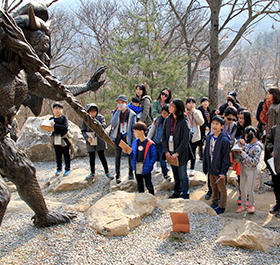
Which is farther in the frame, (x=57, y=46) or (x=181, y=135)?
(x=57, y=46)

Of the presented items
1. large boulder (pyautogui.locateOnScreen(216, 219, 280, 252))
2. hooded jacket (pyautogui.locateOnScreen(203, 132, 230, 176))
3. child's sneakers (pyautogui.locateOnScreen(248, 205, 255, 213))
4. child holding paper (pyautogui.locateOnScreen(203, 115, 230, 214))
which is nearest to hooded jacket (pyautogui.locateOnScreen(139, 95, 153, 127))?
child holding paper (pyautogui.locateOnScreen(203, 115, 230, 214))

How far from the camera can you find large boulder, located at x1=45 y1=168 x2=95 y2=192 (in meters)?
5.22

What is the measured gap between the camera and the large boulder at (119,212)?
3045 mm

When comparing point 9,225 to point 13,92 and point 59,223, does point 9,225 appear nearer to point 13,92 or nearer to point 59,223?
point 59,223

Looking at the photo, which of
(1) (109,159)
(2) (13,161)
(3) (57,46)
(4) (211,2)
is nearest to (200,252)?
(2) (13,161)

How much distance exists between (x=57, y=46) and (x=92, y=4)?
3.55 meters

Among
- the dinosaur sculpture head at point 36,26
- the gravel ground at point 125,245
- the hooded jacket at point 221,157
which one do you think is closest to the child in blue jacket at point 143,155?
the gravel ground at point 125,245

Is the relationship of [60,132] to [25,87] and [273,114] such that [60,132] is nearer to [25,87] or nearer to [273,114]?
[25,87]

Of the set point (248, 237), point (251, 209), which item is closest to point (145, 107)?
point (251, 209)

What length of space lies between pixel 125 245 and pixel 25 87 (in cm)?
204

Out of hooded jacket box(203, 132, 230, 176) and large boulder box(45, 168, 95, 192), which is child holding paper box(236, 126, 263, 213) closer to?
hooded jacket box(203, 132, 230, 176)

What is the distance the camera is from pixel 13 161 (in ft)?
8.42

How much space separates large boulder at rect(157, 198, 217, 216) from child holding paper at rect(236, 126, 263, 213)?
763 mm

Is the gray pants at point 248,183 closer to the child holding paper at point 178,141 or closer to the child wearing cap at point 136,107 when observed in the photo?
the child holding paper at point 178,141
